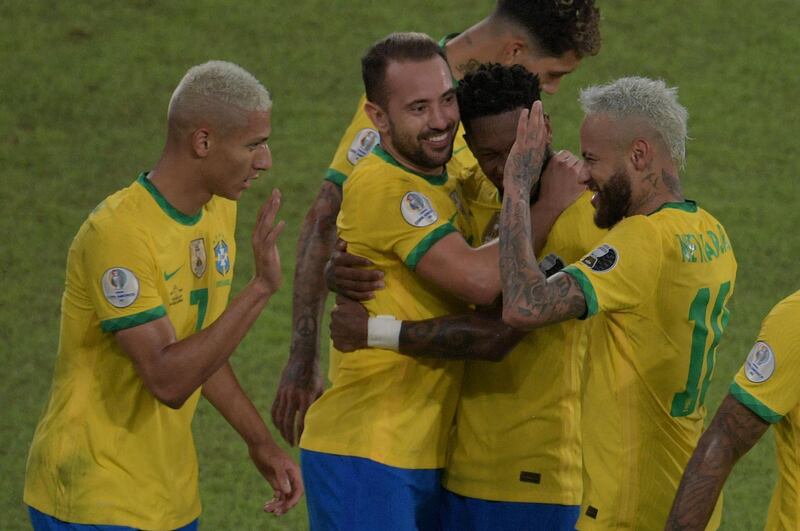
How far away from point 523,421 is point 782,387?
1.21m

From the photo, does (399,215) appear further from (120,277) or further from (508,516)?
(508,516)

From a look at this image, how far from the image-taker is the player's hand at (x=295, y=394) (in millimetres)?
5801

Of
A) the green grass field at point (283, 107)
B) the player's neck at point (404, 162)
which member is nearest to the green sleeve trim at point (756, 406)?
the player's neck at point (404, 162)

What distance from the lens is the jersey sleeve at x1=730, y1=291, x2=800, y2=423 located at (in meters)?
3.89

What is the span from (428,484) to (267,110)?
133 cm

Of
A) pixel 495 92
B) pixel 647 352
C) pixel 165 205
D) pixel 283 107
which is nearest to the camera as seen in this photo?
pixel 647 352

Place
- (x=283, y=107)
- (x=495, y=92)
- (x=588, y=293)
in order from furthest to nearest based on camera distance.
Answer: (x=283, y=107) < (x=495, y=92) < (x=588, y=293)

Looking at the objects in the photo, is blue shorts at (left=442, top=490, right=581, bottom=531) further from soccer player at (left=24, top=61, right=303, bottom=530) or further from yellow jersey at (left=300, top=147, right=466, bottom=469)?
soccer player at (left=24, top=61, right=303, bottom=530)

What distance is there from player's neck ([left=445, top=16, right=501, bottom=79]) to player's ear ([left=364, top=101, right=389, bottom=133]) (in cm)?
96

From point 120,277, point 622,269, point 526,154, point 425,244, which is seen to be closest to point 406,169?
point 425,244

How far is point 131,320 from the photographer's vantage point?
468 centimetres

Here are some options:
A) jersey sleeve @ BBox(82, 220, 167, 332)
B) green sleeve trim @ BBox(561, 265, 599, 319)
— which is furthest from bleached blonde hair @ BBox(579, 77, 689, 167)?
jersey sleeve @ BBox(82, 220, 167, 332)

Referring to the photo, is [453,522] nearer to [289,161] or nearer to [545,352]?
[545,352]

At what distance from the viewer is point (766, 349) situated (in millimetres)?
3926
